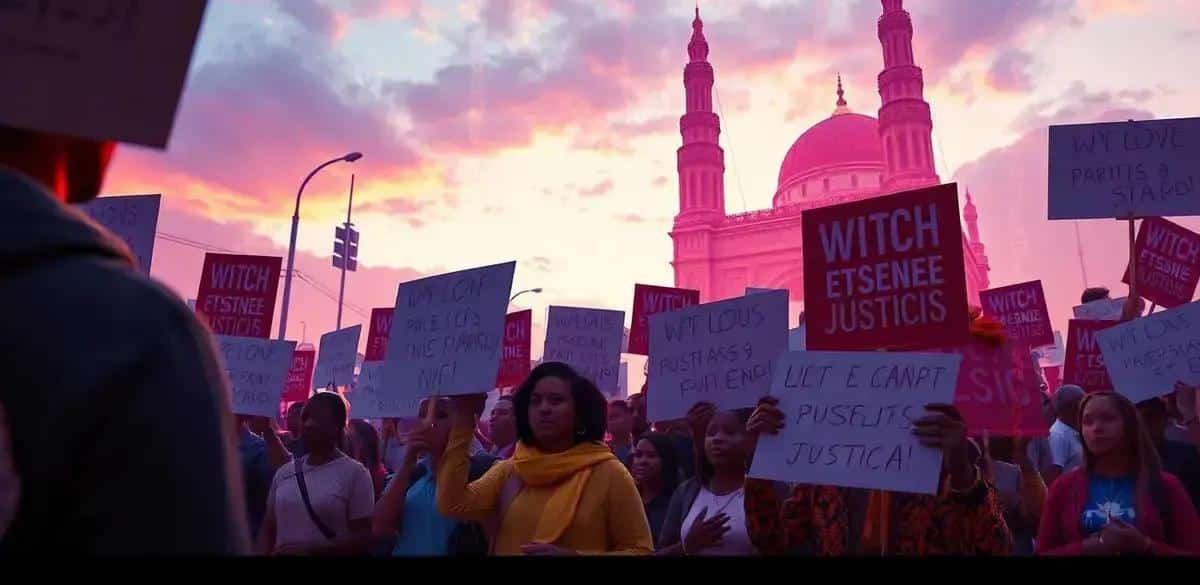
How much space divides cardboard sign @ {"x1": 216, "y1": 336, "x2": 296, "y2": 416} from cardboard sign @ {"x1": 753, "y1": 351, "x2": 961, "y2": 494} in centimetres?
387

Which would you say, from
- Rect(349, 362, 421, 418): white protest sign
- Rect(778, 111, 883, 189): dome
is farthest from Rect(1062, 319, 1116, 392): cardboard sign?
Rect(778, 111, 883, 189): dome

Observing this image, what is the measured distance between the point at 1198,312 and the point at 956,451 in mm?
2832

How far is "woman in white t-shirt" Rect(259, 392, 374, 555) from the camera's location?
4.30m

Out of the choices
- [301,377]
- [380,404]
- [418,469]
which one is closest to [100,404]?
[418,469]

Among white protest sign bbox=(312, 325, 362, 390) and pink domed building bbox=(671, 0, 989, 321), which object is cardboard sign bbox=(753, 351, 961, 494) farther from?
pink domed building bbox=(671, 0, 989, 321)

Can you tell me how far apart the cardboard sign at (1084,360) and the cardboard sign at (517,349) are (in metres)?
4.95

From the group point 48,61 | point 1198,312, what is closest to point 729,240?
point 1198,312

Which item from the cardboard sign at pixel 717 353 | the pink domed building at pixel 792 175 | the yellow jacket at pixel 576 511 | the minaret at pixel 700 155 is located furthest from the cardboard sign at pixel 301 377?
the minaret at pixel 700 155

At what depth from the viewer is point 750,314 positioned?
4.82m

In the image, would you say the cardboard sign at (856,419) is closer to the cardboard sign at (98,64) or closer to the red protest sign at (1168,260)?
the cardboard sign at (98,64)

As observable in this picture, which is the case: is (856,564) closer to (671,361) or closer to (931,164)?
(671,361)

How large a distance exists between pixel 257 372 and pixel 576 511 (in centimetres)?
367

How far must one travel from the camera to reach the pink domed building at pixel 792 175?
45406 millimetres

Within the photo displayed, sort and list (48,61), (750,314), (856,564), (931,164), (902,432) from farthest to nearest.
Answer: (931,164), (750,314), (902,432), (48,61), (856,564)
